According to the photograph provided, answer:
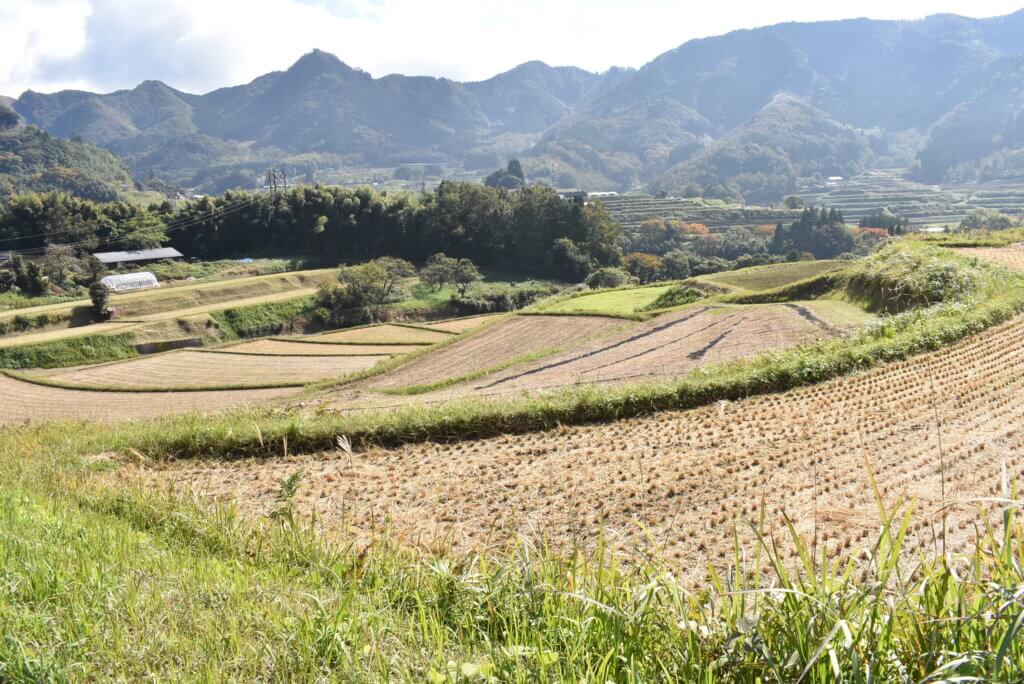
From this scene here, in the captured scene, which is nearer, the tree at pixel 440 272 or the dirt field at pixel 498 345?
the dirt field at pixel 498 345

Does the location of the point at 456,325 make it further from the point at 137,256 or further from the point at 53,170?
the point at 53,170

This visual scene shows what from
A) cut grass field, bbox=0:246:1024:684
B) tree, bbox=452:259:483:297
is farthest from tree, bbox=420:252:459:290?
cut grass field, bbox=0:246:1024:684

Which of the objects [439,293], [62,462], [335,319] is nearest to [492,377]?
[62,462]

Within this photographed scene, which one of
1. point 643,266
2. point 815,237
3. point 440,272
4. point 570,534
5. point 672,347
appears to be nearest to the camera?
point 570,534

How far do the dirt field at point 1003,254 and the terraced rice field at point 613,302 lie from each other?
14.7m

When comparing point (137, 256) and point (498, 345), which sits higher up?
point (137, 256)

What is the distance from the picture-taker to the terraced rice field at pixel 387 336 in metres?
42.7

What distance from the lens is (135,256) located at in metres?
77.2

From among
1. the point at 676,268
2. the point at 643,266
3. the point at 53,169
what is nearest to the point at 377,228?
the point at 643,266

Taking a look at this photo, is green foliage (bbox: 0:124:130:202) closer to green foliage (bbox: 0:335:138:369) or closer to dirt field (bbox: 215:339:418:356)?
green foliage (bbox: 0:335:138:369)

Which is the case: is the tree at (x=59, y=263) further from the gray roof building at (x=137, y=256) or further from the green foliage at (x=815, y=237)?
the green foliage at (x=815, y=237)

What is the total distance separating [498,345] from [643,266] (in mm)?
56512

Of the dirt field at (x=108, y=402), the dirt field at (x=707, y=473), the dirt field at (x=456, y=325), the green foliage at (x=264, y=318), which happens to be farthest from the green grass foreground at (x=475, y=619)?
the green foliage at (x=264, y=318)

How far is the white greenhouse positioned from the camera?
67312mm
